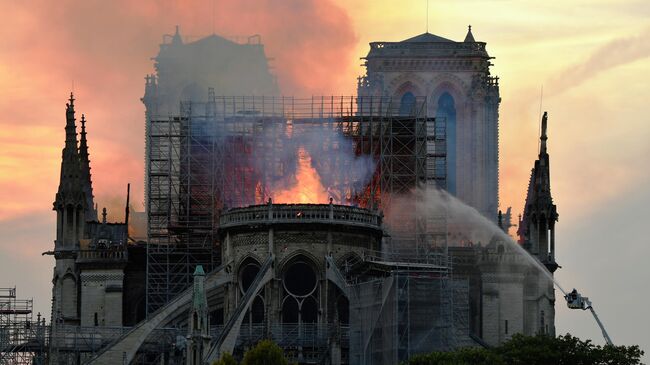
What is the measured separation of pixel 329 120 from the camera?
176m

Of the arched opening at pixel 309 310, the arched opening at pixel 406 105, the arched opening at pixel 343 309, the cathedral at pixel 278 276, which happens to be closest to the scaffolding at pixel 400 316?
the cathedral at pixel 278 276

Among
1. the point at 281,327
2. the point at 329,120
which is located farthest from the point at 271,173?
the point at 281,327

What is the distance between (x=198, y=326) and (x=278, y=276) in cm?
1315

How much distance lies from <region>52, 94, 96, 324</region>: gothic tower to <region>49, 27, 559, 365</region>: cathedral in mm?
90

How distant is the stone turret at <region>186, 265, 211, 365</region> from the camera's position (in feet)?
491

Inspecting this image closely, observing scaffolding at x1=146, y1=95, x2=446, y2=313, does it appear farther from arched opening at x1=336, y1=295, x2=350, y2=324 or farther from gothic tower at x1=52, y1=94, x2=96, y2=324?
arched opening at x1=336, y1=295, x2=350, y2=324

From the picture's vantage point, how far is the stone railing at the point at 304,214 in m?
163

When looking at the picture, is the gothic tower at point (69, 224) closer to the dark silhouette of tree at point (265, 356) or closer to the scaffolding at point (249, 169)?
the scaffolding at point (249, 169)

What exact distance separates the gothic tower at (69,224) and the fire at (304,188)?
13291 millimetres

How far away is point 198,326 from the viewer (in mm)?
150375

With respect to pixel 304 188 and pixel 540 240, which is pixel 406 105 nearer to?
pixel 540 240

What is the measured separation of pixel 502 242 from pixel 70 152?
29.1m

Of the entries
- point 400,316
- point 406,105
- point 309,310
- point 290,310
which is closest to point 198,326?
point 400,316

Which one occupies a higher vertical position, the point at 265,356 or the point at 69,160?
the point at 69,160
